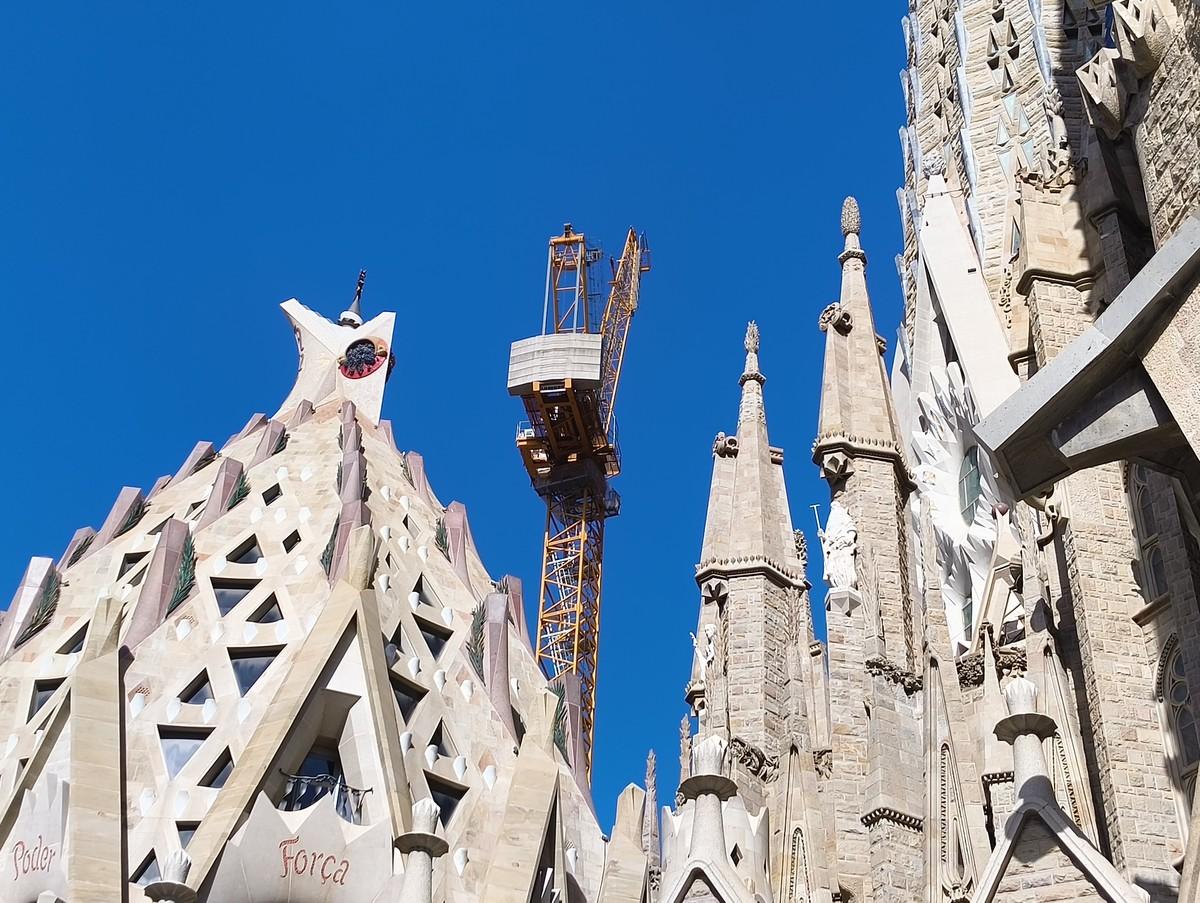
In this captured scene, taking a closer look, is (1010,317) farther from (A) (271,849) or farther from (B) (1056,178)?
(A) (271,849)

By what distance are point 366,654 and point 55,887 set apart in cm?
440

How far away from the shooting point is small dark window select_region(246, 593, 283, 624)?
1927cm

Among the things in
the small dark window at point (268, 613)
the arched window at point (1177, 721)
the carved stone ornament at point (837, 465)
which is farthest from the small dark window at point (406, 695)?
the arched window at point (1177, 721)

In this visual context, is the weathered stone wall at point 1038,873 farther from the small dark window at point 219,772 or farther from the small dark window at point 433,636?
the small dark window at point 433,636

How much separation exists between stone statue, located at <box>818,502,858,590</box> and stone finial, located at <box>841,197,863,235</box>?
5.33m

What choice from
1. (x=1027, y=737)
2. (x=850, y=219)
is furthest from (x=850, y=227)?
(x=1027, y=737)

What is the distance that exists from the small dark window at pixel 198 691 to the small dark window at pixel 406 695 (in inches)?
91.2

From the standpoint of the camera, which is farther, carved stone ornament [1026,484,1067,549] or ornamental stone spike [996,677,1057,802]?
carved stone ornament [1026,484,1067,549]

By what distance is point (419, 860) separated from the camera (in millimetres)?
11859

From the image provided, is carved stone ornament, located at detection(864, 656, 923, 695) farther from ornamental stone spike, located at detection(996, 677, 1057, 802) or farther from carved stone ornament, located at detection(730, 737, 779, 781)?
ornamental stone spike, located at detection(996, 677, 1057, 802)

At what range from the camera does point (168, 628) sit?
62.1ft

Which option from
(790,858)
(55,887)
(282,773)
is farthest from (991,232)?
(55,887)

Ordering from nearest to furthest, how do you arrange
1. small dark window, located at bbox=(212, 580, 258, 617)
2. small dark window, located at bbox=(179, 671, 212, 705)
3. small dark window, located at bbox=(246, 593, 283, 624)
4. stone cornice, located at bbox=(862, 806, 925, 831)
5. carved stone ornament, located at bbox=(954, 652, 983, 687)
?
stone cornice, located at bbox=(862, 806, 925, 831) < carved stone ornament, located at bbox=(954, 652, 983, 687) < small dark window, located at bbox=(179, 671, 212, 705) < small dark window, located at bbox=(246, 593, 283, 624) < small dark window, located at bbox=(212, 580, 258, 617)

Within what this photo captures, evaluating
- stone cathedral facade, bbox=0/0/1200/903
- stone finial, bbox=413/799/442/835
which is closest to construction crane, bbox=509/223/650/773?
stone cathedral facade, bbox=0/0/1200/903
